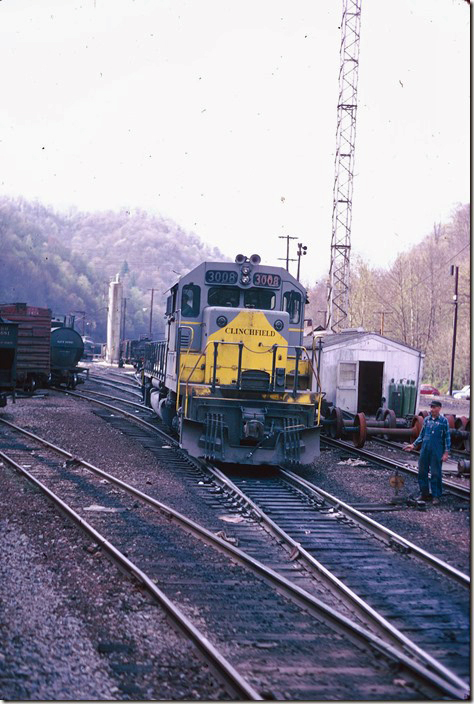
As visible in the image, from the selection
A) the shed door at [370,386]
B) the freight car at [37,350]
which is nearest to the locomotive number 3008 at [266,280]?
the shed door at [370,386]

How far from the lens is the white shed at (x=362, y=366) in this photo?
20.9 meters

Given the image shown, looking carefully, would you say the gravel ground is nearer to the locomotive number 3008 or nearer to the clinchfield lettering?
the clinchfield lettering

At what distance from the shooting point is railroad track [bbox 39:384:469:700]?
5488 millimetres

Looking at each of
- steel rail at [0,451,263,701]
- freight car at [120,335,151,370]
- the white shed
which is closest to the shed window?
the white shed

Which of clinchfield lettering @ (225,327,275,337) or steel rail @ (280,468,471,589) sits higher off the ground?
clinchfield lettering @ (225,327,275,337)

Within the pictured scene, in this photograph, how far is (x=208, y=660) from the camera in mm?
4918

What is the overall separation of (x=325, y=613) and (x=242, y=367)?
22.0 ft

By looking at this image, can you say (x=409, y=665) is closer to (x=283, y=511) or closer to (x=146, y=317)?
(x=283, y=511)

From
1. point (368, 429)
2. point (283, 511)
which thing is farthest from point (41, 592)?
point (368, 429)

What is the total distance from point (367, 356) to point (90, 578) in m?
15.6

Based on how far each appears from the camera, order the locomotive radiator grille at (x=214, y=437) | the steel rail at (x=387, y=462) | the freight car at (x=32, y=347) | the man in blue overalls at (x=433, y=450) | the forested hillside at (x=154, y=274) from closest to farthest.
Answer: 1. the man in blue overalls at (x=433, y=450)
2. the steel rail at (x=387, y=462)
3. the locomotive radiator grille at (x=214, y=437)
4. the freight car at (x=32, y=347)
5. the forested hillside at (x=154, y=274)

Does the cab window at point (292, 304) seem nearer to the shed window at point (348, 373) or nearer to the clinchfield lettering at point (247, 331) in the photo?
the clinchfield lettering at point (247, 331)

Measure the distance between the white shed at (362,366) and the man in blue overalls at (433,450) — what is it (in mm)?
10222

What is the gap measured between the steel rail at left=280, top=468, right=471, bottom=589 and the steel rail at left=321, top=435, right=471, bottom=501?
2.09 m
